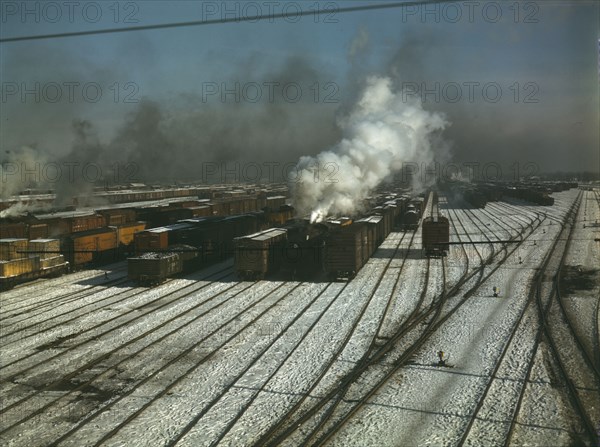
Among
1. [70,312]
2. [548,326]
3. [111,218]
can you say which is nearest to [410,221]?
[111,218]

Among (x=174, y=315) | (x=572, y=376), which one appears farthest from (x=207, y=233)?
(x=572, y=376)

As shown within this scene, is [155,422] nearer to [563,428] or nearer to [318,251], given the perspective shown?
[563,428]

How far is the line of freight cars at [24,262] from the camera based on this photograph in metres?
24.0

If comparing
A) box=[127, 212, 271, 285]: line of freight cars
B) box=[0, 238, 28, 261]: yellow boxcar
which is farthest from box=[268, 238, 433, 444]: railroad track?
box=[0, 238, 28, 261]: yellow boxcar

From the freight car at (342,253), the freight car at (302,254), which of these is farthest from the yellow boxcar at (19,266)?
the freight car at (342,253)

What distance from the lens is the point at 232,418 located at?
1061 cm

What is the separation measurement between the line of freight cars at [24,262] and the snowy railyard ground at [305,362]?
0.87 m

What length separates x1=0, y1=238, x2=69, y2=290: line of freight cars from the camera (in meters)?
24.0

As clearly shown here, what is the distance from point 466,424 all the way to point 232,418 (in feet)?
17.3

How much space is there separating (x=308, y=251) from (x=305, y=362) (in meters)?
13.3

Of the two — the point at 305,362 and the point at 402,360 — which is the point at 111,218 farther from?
the point at 402,360

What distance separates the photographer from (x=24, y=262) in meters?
24.9

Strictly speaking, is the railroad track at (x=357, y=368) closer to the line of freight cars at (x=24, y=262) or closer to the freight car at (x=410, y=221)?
the line of freight cars at (x=24, y=262)

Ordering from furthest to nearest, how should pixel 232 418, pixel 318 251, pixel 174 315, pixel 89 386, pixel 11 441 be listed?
pixel 318 251
pixel 174 315
pixel 89 386
pixel 232 418
pixel 11 441
